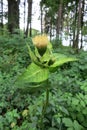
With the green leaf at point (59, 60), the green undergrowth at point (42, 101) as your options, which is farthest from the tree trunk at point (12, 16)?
the green leaf at point (59, 60)

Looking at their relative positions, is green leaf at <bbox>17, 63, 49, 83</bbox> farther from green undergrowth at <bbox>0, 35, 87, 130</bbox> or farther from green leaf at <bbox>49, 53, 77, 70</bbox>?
green undergrowth at <bbox>0, 35, 87, 130</bbox>

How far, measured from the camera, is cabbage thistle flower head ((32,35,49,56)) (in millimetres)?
1351

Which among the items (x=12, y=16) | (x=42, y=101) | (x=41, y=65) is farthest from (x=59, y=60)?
(x=12, y=16)

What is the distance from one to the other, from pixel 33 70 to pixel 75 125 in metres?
0.86

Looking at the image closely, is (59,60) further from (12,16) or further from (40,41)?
(12,16)

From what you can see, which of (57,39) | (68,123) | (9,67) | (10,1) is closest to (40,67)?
(68,123)

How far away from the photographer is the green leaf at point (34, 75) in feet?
4.61

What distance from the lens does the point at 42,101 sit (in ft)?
8.28

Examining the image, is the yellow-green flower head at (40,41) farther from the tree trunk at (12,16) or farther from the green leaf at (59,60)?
the tree trunk at (12,16)

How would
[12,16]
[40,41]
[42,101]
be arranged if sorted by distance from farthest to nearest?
[12,16] → [42,101] → [40,41]

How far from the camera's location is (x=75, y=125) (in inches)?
81.7

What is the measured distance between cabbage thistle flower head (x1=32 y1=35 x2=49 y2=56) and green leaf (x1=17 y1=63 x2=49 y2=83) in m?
0.09

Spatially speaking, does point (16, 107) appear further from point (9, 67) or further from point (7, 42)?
point (7, 42)

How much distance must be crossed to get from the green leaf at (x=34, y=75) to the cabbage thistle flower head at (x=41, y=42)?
0.09 m
